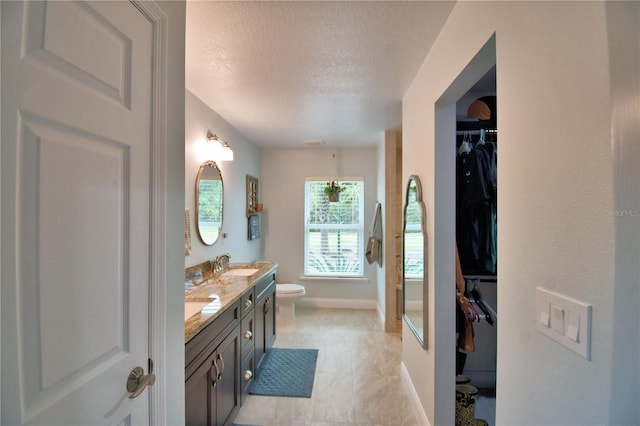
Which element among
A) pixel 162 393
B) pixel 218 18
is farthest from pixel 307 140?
pixel 162 393

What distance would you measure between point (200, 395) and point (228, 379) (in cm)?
37

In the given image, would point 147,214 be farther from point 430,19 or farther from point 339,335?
point 339,335

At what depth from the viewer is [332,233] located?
429 centimetres

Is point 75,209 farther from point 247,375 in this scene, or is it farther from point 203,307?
point 247,375

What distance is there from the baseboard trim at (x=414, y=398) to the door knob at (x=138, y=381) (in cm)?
167

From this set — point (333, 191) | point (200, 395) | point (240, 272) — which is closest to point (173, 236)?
point (200, 395)

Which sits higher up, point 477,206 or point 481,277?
point 477,206

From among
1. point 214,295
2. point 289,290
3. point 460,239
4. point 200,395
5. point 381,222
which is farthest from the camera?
point 381,222

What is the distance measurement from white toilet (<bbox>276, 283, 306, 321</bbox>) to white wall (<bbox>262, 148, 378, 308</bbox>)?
564 millimetres

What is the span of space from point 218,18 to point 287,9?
14.3 inches

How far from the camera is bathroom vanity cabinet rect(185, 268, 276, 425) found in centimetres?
133

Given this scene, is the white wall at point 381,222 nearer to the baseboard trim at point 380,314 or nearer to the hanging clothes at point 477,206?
the baseboard trim at point 380,314

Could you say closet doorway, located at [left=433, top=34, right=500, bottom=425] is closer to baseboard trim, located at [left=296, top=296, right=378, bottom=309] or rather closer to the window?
baseboard trim, located at [left=296, top=296, right=378, bottom=309]

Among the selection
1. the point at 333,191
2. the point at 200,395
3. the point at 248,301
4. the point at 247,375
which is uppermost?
the point at 333,191
